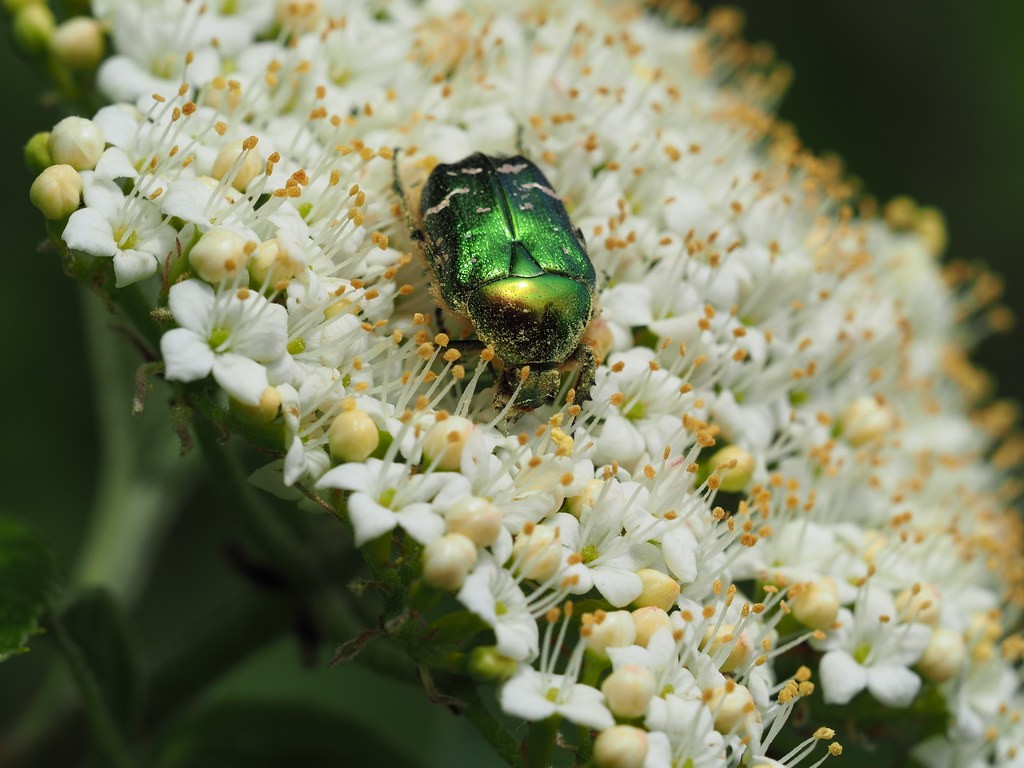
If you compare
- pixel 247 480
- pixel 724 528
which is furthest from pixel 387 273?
pixel 724 528

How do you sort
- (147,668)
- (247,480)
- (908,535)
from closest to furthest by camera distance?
(247,480) < (908,535) < (147,668)

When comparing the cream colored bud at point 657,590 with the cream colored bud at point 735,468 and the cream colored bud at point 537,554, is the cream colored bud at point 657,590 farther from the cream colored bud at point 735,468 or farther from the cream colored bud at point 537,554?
the cream colored bud at point 735,468

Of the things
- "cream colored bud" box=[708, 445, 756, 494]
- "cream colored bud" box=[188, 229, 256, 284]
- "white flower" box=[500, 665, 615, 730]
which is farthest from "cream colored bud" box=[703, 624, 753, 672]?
"cream colored bud" box=[188, 229, 256, 284]

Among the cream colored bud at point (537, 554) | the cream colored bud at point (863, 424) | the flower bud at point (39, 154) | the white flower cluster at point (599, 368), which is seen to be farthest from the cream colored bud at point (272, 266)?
the cream colored bud at point (863, 424)

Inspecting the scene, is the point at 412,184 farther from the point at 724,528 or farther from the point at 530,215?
the point at 724,528

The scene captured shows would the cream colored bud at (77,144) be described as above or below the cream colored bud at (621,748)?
above
